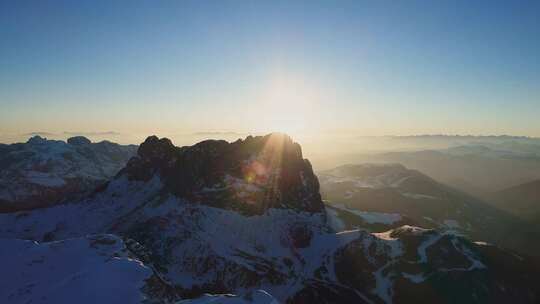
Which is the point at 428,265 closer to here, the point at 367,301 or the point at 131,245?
the point at 367,301

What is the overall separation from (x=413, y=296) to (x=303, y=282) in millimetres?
54998

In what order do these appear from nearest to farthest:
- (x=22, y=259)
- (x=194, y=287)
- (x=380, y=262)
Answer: (x=22, y=259) < (x=194, y=287) < (x=380, y=262)

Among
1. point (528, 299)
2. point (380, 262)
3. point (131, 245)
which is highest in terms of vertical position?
point (131, 245)

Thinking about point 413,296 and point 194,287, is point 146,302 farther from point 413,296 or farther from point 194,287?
point 413,296

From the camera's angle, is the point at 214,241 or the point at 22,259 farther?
the point at 214,241

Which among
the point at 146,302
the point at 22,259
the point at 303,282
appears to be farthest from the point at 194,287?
the point at 146,302

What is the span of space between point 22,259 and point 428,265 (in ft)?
595

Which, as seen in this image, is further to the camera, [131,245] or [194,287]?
[194,287]

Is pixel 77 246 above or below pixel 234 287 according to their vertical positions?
above

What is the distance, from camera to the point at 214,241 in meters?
198

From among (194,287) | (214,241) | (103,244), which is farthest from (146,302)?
(214,241)

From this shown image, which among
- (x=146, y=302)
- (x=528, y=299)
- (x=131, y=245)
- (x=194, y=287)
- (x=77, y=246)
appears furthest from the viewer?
(x=528, y=299)

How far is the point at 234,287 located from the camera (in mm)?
176500

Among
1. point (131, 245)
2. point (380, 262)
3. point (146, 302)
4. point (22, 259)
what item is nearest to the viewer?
point (146, 302)
